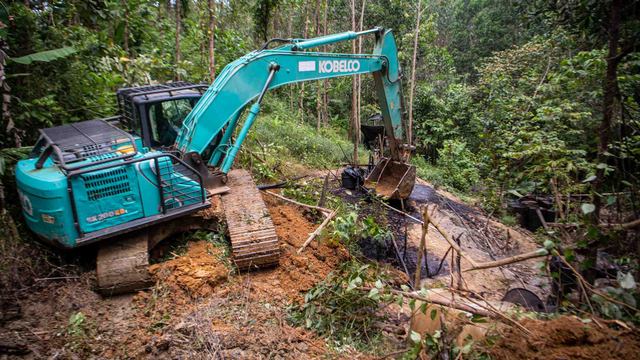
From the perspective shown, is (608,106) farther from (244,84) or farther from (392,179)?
(392,179)

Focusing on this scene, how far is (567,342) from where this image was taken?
2.40 metres

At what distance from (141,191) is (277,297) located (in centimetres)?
201

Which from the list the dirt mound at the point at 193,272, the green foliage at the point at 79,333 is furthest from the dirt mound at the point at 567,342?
the green foliage at the point at 79,333

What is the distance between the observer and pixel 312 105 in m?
17.0

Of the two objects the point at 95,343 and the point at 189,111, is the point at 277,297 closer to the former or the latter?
the point at 95,343

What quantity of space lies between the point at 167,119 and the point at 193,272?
238 cm

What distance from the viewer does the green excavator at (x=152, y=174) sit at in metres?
3.90

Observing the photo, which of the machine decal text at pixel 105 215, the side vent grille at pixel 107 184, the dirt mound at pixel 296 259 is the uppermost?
the side vent grille at pixel 107 184

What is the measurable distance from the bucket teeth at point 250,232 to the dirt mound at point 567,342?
2.72 m

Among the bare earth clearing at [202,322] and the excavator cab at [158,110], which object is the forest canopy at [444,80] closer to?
the bare earth clearing at [202,322]

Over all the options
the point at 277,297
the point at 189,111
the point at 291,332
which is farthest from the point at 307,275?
the point at 189,111

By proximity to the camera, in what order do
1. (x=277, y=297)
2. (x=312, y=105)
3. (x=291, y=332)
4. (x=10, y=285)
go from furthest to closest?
(x=312, y=105), (x=277, y=297), (x=10, y=285), (x=291, y=332)

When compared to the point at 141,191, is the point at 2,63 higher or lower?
higher

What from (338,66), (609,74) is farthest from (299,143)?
(609,74)
